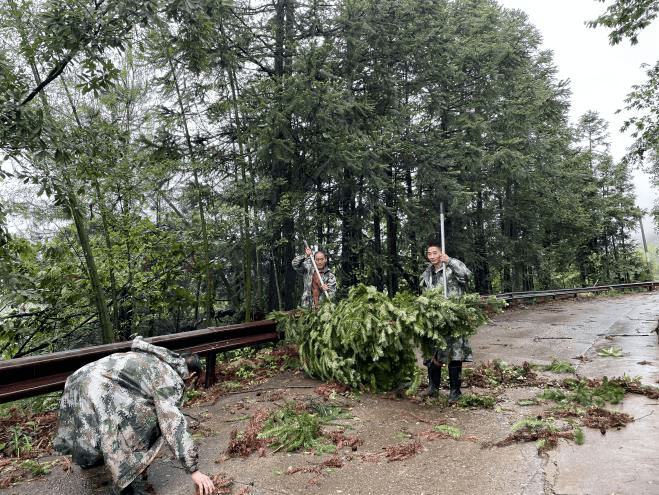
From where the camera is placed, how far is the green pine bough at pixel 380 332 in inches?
228

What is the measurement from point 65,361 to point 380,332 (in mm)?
3727

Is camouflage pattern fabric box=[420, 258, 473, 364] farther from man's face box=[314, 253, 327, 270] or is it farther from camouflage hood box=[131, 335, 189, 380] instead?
camouflage hood box=[131, 335, 189, 380]

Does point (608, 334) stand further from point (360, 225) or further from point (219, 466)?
point (219, 466)

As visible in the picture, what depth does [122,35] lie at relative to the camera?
Answer: 240 inches

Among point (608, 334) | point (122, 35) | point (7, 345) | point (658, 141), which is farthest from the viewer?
point (658, 141)

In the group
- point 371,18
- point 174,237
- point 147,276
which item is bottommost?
point 147,276

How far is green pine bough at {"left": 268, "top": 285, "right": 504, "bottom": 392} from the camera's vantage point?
5797mm

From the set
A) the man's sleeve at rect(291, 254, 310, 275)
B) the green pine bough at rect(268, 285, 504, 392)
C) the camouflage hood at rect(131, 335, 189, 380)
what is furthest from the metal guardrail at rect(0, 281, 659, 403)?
the camouflage hood at rect(131, 335, 189, 380)

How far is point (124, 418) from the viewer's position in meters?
3.15

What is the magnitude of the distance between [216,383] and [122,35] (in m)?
5.13

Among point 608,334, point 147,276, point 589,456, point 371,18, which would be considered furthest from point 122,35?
point 608,334

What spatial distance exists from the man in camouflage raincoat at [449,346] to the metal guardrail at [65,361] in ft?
10.0

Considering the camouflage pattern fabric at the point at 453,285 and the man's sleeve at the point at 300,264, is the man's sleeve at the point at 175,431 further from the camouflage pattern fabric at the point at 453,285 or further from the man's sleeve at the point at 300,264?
the man's sleeve at the point at 300,264

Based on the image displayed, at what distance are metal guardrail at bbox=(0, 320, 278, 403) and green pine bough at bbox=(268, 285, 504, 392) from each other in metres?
1.33
